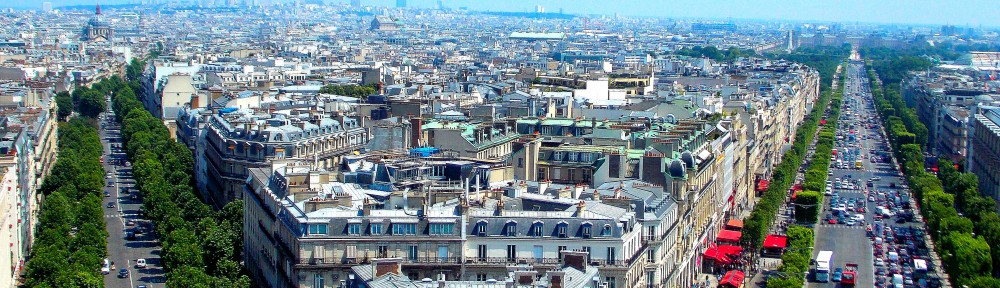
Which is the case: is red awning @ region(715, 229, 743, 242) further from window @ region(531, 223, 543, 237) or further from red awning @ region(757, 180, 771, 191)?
window @ region(531, 223, 543, 237)

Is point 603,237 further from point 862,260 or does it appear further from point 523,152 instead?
point 862,260

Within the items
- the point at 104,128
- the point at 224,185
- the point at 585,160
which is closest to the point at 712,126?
the point at 585,160

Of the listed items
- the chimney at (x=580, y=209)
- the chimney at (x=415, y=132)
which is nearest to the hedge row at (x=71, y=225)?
the chimney at (x=415, y=132)

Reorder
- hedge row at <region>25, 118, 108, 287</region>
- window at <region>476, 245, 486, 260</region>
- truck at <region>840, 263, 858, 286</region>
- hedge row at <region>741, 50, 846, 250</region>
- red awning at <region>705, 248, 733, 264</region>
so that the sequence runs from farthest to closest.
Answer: hedge row at <region>741, 50, 846, 250</region>, red awning at <region>705, 248, 733, 264</region>, truck at <region>840, 263, 858, 286</region>, hedge row at <region>25, 118, 108, 287</region>, window at <region>476, 245, 486, 260</region>

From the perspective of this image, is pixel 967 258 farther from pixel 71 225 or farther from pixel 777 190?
pixel 71 225

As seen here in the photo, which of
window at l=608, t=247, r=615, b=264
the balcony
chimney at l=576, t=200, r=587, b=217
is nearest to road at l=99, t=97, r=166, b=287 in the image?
the balcony

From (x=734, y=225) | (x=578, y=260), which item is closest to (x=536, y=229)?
(x=578, y=260)

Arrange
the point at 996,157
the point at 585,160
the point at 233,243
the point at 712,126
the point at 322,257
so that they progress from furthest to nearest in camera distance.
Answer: the point at 996,157, the point at 712,126, the point at 585,160, the point at 233,243, the point at 322,257
